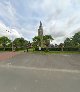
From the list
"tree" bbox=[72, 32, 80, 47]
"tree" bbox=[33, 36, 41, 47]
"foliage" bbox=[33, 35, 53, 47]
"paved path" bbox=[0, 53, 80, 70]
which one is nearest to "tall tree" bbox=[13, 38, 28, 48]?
"tree" bbox=[33, 36, 41, 47]

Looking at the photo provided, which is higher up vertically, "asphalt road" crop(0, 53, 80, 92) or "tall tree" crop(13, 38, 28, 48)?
"tall tree" crop(13, 38, 28, 48)

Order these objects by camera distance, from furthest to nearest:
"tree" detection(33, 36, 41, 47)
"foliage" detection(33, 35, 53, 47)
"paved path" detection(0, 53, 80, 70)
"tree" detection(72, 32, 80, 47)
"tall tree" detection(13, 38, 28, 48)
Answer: "tall tree" detection(13, 38, 28, 48) → "tree" detection(33, 36, 41, 47) → "foliage" detection(33, 35, 53, 47) → "tree" detection(72, 32, 80, 47) → "paved path" detection(0, 53, 80, 70)

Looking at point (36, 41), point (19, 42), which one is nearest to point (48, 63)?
point (36, 41)

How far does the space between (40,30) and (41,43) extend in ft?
63.2

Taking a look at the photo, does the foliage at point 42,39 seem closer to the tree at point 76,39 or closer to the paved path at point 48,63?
the tree at point 76,39

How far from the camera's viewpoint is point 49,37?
87.3 m

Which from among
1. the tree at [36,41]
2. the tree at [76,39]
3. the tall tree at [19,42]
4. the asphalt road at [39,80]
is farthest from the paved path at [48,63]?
the tall tree at [19,42]

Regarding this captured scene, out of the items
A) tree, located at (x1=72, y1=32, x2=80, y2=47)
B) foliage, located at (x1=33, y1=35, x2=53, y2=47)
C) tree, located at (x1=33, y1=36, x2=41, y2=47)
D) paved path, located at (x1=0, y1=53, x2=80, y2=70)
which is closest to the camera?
paved path, located at (x1=0, y1=53, x2=80, y2=70)

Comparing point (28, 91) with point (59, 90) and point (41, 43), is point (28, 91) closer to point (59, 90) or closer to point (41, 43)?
point (59, 90)

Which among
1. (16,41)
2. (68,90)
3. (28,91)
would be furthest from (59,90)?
(16,41)

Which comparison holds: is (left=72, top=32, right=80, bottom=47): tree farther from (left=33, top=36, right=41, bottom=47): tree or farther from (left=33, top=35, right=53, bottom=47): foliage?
(left=33, top=36, right=41, bottom=47): tree

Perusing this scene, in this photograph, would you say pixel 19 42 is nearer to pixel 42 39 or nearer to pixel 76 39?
pixel 42 39

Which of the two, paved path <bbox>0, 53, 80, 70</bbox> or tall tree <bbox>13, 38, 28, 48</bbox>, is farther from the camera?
tall tree <bbox>13, 38, 28, 48</bbox>

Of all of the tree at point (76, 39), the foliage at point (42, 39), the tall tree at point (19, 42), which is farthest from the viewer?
the tall tree at point (19, 42)
